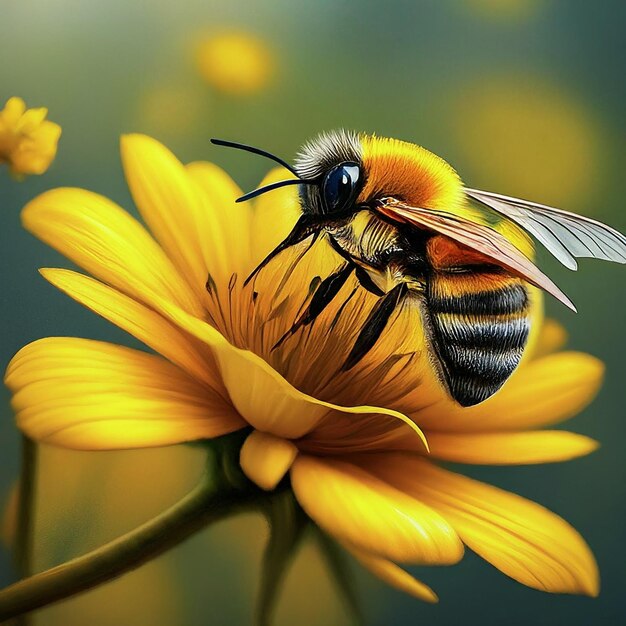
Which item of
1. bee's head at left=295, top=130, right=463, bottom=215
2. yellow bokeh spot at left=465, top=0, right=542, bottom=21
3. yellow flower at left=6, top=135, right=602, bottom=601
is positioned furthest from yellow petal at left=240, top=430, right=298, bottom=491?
yellow bokeh spot at left=465, top=0, right=542, bottom=21

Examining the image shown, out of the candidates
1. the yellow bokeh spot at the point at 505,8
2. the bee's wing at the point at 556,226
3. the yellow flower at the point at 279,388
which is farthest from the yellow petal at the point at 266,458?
the yellow bokeh spot at the point at 505,8

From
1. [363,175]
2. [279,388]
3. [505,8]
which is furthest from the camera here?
[505,8]

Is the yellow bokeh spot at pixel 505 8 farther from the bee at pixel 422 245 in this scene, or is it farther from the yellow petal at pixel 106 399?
the yellow petal at pixel 106 399

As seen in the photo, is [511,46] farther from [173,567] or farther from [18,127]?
[173,567]

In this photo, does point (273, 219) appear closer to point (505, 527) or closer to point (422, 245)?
point (422, 245)

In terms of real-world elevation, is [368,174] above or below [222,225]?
above

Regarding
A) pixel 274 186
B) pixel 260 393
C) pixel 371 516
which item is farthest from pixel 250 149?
pixel 371 516

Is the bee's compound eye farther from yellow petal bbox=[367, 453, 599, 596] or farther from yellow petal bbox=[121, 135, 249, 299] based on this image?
yellow petal bbox=[367, 453, 599, 596]
